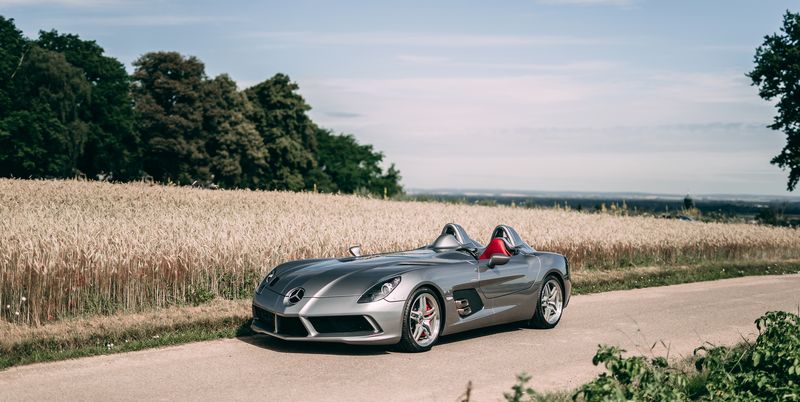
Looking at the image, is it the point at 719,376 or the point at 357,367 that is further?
the point at 357,367

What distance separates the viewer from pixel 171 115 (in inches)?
2422

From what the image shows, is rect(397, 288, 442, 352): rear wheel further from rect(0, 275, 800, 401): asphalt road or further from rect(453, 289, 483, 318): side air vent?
rect(453, 289, 483, 318): side air vent

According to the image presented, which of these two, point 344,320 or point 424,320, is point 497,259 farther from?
point 344,320

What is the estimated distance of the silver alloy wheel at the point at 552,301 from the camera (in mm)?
11164

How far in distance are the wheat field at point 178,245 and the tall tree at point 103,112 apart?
115ft

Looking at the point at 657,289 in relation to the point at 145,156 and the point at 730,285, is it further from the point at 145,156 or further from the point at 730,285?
the point at 145,156

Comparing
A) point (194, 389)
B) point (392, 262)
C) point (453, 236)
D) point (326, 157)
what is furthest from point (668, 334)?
point (326, 157)

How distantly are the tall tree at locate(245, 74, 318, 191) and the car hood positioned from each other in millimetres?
57861

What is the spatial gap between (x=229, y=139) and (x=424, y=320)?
55301 millimetres

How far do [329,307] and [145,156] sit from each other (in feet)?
187

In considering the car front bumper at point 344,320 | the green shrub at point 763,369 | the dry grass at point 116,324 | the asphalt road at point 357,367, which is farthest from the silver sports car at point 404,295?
the green shrub at point 763,369

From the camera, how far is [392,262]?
9758 mm

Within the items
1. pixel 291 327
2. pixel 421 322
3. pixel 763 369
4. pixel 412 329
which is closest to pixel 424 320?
pixel 421 322

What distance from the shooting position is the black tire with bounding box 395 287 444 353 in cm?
900
